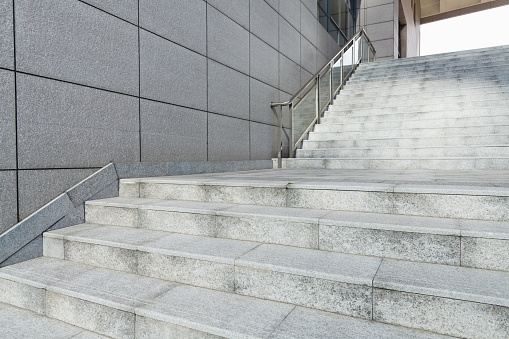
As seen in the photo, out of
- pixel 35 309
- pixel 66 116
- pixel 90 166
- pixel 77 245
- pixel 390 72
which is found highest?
pixel 390 72

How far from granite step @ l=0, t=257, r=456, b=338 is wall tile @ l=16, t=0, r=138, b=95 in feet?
6.09

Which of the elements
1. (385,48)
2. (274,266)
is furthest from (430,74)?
(274,266)

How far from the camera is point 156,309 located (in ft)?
6.04

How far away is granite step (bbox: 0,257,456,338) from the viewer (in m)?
1.63

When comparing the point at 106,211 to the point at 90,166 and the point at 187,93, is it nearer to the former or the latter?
the point at 90,166

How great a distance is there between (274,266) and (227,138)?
3.93 meters

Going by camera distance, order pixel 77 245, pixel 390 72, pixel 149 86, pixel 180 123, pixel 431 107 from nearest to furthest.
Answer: pixel 77 245 < pixel 149 86 < pixel 180 123 < pixel 431 107 < pixel 390 72

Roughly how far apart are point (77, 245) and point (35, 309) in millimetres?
548

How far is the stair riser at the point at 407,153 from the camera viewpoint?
5074mm

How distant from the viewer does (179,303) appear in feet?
6.31

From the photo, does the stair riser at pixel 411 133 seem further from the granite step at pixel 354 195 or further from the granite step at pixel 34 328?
the granite step at pixel 34 328

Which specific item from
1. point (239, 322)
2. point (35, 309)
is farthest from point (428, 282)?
point (35, 309)

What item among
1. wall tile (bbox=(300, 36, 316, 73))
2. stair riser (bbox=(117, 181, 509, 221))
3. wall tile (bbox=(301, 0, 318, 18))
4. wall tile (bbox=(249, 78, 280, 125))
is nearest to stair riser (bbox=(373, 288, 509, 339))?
stair riser (bbox=(117, 181, 509, 221))

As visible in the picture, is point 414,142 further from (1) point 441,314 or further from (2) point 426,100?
(1) point 441,314
